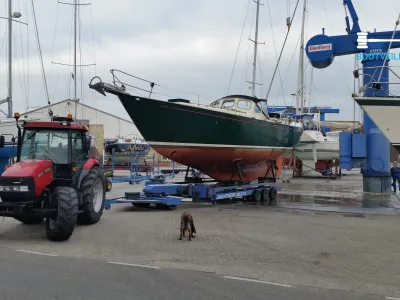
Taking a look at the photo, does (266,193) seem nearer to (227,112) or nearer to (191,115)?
(227,112)

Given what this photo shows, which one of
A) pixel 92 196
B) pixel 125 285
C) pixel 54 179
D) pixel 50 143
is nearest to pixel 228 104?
pixel 92 196

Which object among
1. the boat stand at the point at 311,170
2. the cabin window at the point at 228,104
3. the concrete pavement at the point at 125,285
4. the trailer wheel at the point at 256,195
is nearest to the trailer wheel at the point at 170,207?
the trailer wheel at the point at 256,195

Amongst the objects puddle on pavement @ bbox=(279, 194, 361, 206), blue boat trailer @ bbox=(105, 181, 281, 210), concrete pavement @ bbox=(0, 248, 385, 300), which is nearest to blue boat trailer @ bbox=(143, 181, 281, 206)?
blue boat trailer @ bbox=(105, 181, 281, 210)

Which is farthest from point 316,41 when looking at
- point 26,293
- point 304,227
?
point 26,293

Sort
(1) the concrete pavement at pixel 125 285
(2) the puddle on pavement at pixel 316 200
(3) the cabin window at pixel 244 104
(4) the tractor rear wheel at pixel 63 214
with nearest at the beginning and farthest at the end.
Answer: (1) the concrete pavement at pixel 125 285
(4) the tractor rear wheel at pixel 63 214
(2) the puddle on pavement at pixel 316 200
(3) the cabin window at pixel 244 104

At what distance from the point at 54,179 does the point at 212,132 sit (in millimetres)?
6294

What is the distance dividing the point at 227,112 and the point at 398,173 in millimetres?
8076

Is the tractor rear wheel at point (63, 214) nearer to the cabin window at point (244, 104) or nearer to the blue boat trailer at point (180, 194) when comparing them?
the blue boat trailer at point (180, 194)

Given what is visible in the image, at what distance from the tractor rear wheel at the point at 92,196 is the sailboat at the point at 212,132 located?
3.02m

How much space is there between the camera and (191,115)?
13.4 m

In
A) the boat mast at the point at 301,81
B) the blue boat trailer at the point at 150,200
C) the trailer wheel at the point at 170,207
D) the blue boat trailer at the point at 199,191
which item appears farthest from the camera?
the boat mast at the point at 301,81

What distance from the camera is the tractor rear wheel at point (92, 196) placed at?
941 centimetres

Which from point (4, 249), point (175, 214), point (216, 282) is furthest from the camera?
point (175, 214)

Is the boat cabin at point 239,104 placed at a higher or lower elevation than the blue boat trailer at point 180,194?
higher
